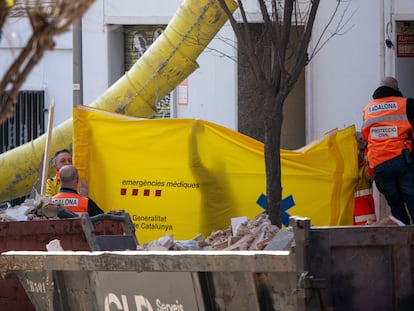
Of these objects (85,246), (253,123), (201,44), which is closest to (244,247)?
(85,246)

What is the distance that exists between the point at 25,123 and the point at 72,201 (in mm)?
7828

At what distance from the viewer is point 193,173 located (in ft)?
38.2

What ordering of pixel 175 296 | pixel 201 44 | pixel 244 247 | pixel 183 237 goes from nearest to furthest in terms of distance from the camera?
pixel 175 296, pixel 244 247, pixel 183 237, pixel 201 44

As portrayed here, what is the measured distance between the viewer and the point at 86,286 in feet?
22.3

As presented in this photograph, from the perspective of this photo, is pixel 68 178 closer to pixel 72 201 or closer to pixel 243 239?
pixel 72 201

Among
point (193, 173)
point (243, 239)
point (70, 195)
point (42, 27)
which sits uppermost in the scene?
point (42, 27)

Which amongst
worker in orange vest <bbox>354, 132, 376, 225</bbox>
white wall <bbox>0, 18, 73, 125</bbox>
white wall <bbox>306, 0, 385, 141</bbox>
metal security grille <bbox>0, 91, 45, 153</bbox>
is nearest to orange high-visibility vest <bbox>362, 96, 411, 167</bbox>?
worker in orange vest <bbox>354, 132, 376, 225</bbox>

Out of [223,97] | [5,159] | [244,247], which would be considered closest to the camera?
[244,247]

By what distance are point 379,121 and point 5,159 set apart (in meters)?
6.04

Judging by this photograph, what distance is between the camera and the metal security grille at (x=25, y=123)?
57.2ft

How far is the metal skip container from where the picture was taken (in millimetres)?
5707

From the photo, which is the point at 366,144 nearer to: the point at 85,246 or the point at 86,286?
the point at 85,246

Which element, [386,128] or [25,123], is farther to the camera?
[25,123]

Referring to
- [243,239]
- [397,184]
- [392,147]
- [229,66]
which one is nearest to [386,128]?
[392,147]
